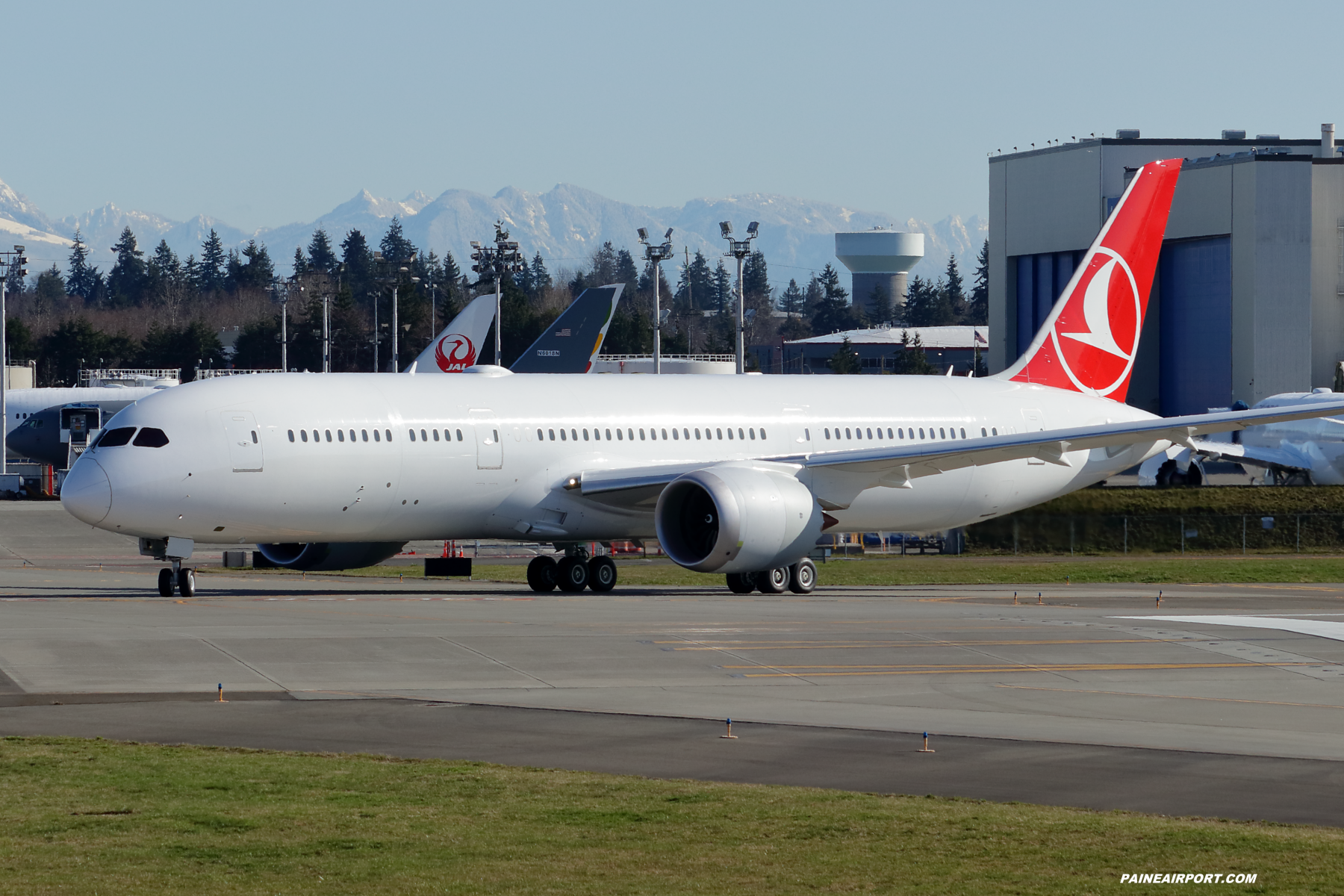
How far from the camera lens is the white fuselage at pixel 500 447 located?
3281cm

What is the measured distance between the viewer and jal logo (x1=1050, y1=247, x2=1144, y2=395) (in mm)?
45500

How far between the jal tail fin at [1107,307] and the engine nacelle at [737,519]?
1127 cm

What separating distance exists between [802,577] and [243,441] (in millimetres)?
12332

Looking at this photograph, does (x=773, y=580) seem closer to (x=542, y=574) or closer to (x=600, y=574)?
(x=600, y=574)

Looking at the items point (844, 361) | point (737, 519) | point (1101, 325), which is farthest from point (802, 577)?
point (844, 361)

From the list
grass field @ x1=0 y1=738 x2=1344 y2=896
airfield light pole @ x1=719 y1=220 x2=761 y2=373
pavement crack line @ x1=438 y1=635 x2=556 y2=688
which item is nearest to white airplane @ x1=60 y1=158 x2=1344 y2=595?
pavement crack line @ x1=438 y1=635 x2=556 y2=688

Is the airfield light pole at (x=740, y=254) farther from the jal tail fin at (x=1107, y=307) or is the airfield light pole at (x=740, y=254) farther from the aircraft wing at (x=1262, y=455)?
the jal tail fin at (x=1107, y=307)

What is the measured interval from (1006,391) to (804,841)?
32399mm

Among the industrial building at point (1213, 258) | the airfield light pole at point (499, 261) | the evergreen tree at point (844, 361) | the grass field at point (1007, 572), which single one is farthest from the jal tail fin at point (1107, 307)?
the evergreen tree at point (844, 361)

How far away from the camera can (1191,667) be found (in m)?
23.9

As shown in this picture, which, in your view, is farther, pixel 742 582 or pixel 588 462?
pixel 742 582

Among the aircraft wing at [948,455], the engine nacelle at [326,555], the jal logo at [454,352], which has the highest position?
the jal logo at [454,352]

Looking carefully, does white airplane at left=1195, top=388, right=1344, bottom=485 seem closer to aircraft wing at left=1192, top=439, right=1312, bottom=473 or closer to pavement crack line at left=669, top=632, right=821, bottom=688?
aircraft wing at left=1192, top=439, right=1312, bottom=473
